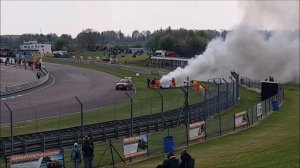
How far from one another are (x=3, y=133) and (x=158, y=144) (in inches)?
445

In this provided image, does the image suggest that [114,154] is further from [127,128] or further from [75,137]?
[127,128]

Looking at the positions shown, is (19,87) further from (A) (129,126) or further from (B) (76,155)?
(B) (76,155)

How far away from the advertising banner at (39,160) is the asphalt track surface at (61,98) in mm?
17525

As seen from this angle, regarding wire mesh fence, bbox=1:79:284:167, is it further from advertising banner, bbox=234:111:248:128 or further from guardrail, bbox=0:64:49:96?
guardrail, bbox=0:64:49:96

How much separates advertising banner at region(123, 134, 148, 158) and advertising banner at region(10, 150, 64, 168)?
4206 mm

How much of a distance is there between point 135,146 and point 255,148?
661 centimetres

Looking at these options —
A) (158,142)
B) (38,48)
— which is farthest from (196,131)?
(38,48)

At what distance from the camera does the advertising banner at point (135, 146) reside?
2493 cm

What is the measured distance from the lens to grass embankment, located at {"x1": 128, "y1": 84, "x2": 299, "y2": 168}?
22.7 metres

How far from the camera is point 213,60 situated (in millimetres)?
71500

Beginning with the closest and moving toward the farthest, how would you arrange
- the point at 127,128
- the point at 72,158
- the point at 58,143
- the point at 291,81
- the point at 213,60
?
the point at 72,158 → the point at 58,143 → the point at 127,128 → the point at 213,60 → the point at 291,81

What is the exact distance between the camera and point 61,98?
55875mm

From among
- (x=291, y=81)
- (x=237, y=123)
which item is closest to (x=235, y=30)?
(x=291, y=81)

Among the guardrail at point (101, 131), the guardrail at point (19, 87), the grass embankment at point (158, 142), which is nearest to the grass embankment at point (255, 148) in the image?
the grass embankment at point (158, 142)
